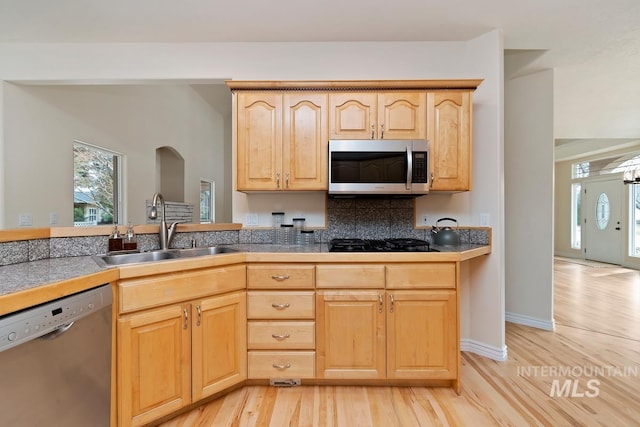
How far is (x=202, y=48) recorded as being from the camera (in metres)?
2.41

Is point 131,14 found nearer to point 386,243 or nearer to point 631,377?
point 386,243

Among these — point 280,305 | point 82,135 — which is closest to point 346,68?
point 280,305

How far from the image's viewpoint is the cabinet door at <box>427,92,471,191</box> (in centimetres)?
212

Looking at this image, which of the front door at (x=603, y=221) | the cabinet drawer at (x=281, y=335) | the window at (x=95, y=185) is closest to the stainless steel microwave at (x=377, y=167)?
the cabinet drawer at (x=281, y=335)

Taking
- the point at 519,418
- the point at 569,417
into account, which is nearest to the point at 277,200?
the point at 519,418

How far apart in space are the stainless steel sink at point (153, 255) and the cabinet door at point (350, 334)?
2.50 ft

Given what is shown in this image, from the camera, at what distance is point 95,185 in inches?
136

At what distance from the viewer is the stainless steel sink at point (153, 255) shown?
178cm

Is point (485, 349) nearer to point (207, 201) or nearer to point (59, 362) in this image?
point (59, 362)

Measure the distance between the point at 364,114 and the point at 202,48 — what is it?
1467 millimetres

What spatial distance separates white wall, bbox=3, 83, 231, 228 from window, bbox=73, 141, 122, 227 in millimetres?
115

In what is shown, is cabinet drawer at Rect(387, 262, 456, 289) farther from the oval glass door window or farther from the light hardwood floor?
the oval glass door window

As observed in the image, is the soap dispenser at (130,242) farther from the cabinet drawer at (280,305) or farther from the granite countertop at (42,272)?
the cabinet drawer at (280,305)

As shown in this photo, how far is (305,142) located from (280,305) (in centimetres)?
115
